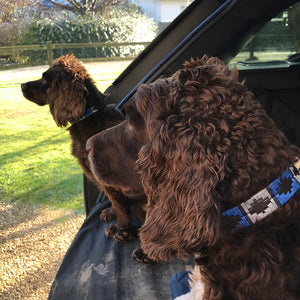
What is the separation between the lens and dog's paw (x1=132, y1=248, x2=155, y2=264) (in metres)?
2.44

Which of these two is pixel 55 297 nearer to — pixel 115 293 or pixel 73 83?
pixel 115 293

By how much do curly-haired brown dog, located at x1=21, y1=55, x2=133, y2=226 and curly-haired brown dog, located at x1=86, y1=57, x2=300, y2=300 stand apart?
173 cm

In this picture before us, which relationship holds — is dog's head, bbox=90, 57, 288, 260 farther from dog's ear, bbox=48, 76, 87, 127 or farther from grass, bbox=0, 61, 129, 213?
grass, bbox=0, 61, 129, 213

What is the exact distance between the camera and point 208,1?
252 centimetres

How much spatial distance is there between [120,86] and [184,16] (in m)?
0.89

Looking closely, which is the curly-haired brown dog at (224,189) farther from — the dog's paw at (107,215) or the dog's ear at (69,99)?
the dog's ear at (69,99)

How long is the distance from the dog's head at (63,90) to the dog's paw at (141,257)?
62.1 inches

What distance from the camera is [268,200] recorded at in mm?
1200

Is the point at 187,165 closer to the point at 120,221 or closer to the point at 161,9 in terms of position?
the point at 120,221

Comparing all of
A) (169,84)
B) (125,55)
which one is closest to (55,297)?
(169,84)

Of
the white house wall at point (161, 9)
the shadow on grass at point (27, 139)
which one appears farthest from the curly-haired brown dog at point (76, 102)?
the white house wall at point (161, 9)

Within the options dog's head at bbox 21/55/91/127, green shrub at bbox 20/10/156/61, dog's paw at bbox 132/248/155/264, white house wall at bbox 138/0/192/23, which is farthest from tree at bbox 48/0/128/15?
dog's paw at bbox 132/248/155/264

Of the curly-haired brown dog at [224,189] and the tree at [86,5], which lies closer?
the curly-haired brown dog at [224,189]

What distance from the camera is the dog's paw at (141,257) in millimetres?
2441
